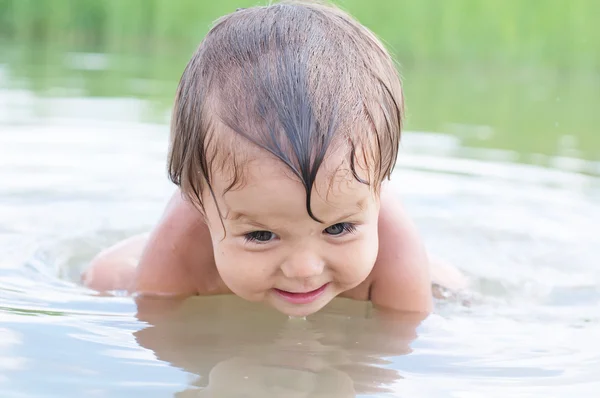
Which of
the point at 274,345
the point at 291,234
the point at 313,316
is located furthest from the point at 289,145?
the point at 313,316

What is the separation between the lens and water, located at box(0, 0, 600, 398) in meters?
1.82

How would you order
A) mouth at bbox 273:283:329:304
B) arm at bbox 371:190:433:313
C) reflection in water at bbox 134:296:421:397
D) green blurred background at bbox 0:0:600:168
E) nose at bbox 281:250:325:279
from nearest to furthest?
reflection in water at bbox 134:296:421:397 → nose at bbox 281:250:325:279 → mouth at bbox 273:283:329:304 → arm at bbox 371:190:433:313 → green blurred background at bbox 0:0:600:168

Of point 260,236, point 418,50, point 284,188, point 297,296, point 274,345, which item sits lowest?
point 274,345

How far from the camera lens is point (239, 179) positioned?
73.4 inches

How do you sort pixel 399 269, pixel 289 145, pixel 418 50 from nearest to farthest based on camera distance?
pixel 289 145, pixel 399 269, pixel 418 50

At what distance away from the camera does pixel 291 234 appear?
1.88 m

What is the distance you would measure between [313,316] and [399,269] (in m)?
0.30

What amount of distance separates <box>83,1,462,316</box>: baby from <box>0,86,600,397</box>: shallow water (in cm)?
18

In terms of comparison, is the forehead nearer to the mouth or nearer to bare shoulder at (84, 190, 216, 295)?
the mouth

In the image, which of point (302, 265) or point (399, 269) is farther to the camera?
point (399, 269)

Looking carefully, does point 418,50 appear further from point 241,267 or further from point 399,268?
point 241,267

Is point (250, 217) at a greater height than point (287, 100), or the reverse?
point (287, 100)

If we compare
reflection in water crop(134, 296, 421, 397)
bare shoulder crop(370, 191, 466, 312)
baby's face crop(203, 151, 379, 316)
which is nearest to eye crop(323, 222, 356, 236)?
baby's face crop(203, 151, 379, 316)

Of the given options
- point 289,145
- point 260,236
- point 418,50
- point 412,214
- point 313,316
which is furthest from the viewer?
point 418,50
